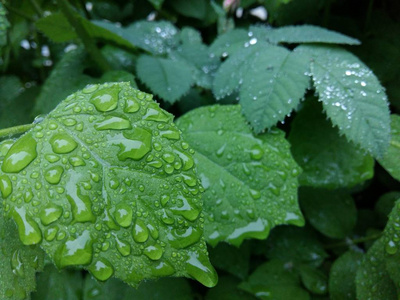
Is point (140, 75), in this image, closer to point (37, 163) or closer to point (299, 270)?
point (37, 163)

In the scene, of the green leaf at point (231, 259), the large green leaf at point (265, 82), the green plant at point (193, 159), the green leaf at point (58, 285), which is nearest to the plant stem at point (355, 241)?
the green plant at point (193, 159)

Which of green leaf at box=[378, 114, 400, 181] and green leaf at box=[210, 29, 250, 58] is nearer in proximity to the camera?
green leaf at box=[378, 114, 400, 181]

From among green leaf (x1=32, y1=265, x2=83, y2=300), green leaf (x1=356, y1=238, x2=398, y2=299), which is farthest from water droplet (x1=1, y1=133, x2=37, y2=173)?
green leaf (x1=356, y1=238, x2=398, y2=299)

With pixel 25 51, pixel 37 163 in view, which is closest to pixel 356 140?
pixel 37 163

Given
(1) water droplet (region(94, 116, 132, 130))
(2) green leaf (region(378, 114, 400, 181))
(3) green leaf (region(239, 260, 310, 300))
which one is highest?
(1) water droplet (region(94, 116, 132, 130))

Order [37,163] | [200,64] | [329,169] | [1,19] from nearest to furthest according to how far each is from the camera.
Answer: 1. [37,163]
2. [1,19]
3. [329,169]
4. [200,64]

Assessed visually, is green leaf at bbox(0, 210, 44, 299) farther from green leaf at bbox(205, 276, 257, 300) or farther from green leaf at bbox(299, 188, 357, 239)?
green leaf at bbox(299, 188, 357, 239)
